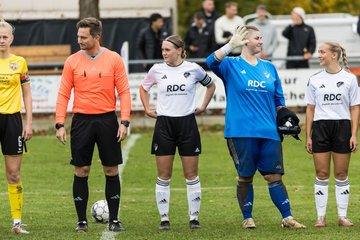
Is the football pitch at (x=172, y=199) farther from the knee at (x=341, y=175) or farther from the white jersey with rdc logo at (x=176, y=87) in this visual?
the white jersey with rdc logo at (x=176, y=87)

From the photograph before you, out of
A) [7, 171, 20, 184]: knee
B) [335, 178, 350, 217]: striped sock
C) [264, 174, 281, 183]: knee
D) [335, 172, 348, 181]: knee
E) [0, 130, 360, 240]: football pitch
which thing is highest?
[7, 171, 20, 184]: knee

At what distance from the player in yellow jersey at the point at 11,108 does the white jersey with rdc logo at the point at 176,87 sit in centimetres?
137

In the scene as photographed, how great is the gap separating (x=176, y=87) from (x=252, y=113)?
33.4 inches

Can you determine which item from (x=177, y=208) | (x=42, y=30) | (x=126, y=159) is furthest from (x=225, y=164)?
(x=42, y=30)

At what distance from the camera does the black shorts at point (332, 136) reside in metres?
12.2

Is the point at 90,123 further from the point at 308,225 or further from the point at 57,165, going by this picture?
the point at 57,165

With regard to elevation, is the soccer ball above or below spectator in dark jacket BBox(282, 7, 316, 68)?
below

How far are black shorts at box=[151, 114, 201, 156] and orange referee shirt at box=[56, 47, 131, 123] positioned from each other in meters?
0.42

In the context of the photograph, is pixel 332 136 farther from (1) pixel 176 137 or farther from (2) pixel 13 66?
(2) pixel 13 66

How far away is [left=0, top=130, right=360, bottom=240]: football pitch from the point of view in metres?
11.9

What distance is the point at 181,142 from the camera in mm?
12195

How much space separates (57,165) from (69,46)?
8675mm

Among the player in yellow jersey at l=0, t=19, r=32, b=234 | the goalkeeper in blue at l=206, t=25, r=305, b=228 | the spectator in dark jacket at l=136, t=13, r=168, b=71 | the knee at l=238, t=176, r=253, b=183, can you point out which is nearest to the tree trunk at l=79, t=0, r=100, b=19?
the spectator in dark jacket at l=136, t=13, r=168, b=71

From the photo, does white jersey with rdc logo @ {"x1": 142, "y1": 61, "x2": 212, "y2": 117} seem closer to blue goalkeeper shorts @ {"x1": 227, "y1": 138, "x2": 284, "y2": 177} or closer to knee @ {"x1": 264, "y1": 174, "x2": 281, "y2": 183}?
blue goalkeeper shorts @ {"x1": 227, "y1": 138, "x2": 284, "y2": 177}
